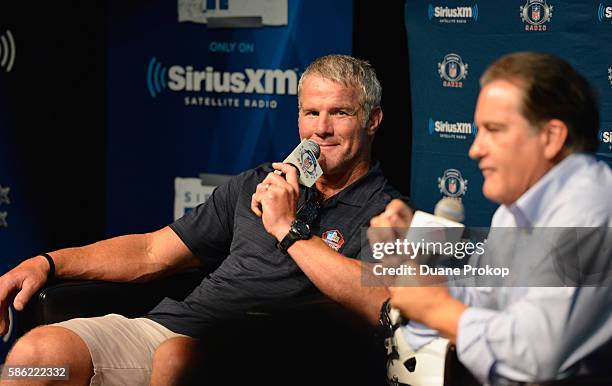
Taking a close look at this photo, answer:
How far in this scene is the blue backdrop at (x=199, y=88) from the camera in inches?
181

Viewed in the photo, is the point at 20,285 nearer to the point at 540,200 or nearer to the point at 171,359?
the point at 171,359

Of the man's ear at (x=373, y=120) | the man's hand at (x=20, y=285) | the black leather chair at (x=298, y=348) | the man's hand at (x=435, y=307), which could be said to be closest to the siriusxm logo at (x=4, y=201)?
the man's hand at (x=20, y=285)

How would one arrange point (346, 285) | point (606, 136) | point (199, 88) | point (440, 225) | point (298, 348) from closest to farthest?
1. point (440, 225)
2. point (298, 348)
3. point (346, 285)
4. point (606, 136)
5. point (199, 88)

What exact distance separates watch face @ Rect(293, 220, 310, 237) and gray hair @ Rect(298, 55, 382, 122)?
514 millimetres

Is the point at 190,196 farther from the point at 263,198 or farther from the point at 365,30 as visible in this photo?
the point at 263,198

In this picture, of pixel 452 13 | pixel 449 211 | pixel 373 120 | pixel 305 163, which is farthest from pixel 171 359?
pixel 452 13

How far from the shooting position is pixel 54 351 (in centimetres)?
291

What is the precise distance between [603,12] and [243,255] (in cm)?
162

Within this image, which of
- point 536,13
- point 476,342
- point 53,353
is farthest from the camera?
point 536,13

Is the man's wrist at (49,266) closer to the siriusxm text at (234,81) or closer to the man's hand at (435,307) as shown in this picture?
A: the man's hand at (435,307)

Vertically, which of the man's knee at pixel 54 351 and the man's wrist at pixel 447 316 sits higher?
the man's wrist at pixel 447 316

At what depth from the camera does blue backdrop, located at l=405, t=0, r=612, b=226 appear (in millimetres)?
3592

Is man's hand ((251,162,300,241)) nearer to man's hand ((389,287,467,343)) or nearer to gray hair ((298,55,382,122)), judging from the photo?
gray hair ((298,55,382,122))

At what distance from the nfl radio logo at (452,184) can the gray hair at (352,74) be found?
844mm
